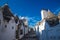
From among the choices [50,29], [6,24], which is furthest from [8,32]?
[50,29]

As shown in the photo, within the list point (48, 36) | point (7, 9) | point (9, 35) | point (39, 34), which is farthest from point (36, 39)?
point (7, 9)

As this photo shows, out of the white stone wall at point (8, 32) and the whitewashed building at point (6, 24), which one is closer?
the whitewashed building at point (6, 24)

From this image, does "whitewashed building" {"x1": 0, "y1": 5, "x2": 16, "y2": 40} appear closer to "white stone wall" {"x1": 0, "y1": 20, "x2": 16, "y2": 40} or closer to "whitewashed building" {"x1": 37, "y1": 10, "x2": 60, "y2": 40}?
"white stone wall" {"x1": 0, "y1": 20, "x2": 16, "y2": 40}

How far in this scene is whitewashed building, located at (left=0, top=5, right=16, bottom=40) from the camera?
32.2 m

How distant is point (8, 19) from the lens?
35.0 metres

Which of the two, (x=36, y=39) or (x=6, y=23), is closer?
(x=6, y=23)

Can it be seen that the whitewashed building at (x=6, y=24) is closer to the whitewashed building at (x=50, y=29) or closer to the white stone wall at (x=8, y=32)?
the white stone wall at (x=8, y=32)

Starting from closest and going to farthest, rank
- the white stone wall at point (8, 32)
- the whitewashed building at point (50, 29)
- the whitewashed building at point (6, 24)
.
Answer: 1. the whitewashed building at point (6, 24)
2. the white stone wall at point (8, 32)
3. the whitewashed building at point (50, 29)

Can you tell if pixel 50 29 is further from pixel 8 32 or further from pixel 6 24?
pixel 6 24

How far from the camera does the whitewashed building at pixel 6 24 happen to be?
3222 cm

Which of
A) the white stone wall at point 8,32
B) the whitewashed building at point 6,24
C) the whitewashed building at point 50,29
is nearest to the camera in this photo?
the whitewashed building at point 6,24

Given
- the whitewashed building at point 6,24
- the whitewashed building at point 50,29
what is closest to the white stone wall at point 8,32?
the whitewashed building at point 6,24

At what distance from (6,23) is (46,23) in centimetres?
1132

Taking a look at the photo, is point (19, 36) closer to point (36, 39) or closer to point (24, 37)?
point (24, 37)
